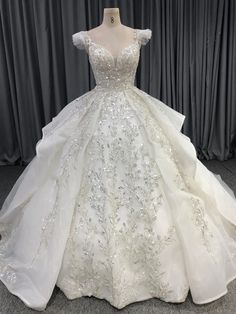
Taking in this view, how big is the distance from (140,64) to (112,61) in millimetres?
1525

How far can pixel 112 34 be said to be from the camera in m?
1.91

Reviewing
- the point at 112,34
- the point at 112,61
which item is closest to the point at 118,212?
the point at 112,61

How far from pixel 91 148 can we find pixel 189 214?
602mm

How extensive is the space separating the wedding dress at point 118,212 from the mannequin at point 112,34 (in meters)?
0.04

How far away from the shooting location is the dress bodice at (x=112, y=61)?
6.08 ft

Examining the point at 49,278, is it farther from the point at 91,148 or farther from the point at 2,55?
the point at 2,55

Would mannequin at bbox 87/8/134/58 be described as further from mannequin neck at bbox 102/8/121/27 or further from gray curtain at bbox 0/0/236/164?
gray curtain at bbox 0/0/236/164

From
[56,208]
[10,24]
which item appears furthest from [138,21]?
[56,208]

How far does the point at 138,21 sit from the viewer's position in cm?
326

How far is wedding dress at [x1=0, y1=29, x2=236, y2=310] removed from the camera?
169cm
